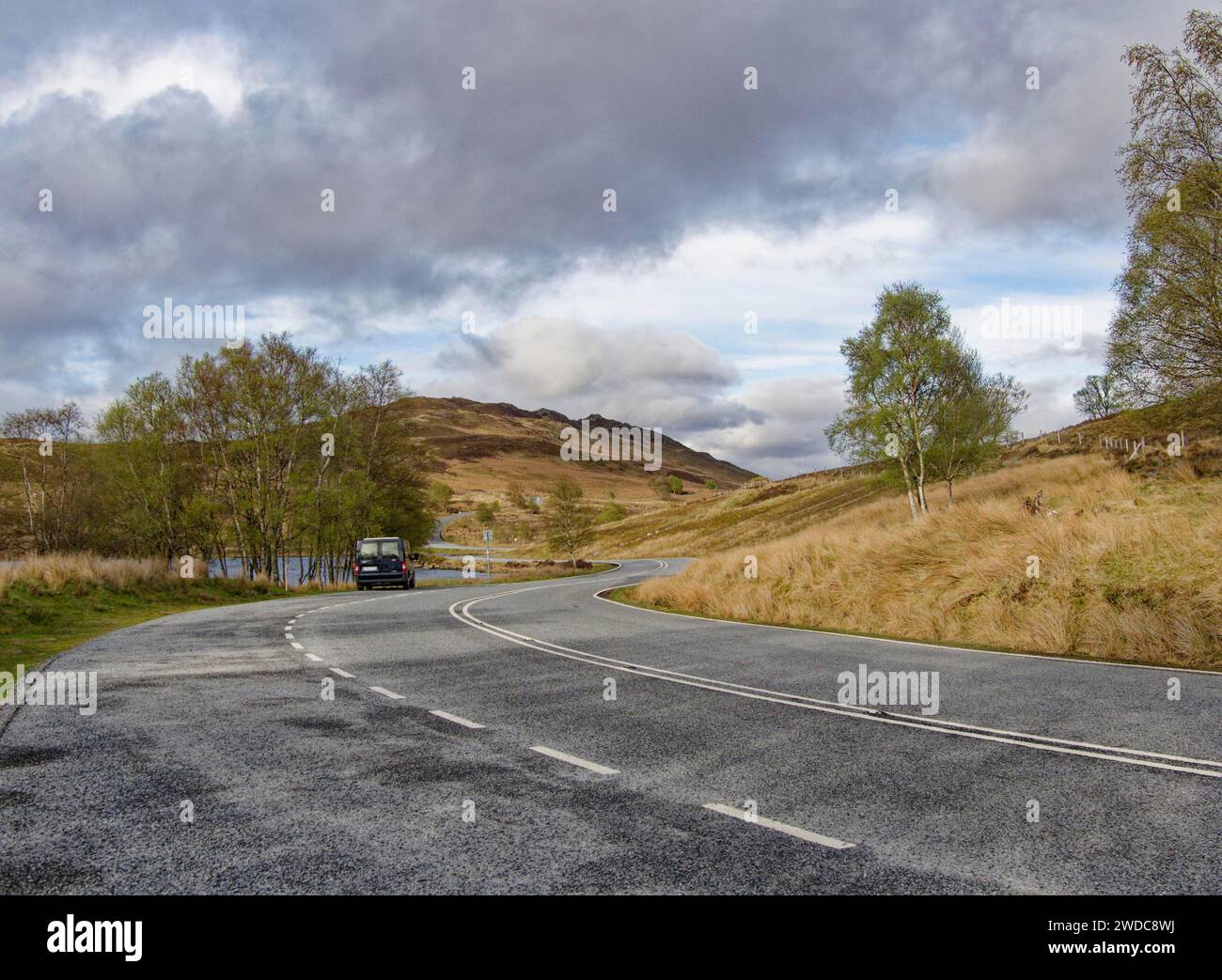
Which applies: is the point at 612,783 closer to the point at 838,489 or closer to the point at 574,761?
the point at 574,761

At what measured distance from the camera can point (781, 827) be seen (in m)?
4.56

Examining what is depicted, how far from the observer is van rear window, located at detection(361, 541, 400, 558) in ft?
116

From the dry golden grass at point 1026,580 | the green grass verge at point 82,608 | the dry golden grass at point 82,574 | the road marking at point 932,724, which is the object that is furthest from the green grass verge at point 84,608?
the dry golden grass at point 1026,580

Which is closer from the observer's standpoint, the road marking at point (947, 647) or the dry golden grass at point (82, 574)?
the road marking at point (947, 647)

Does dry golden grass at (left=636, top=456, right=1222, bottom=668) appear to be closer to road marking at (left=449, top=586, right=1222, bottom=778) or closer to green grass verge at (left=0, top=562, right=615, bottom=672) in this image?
road marking at (left=449, top=586, right=1222, bottom=778)

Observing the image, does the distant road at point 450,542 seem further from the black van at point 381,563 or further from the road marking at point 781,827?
the road marking at point 781,827

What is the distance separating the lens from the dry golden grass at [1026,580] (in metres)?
12.1

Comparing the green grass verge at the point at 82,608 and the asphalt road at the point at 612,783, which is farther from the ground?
the asphalt road at the point at 612,783

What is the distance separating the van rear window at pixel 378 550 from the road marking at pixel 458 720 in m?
28.7

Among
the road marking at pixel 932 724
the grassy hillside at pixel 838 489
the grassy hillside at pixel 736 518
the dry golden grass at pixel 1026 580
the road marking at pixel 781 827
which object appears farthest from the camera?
the grassy hillside at pixel 736 518

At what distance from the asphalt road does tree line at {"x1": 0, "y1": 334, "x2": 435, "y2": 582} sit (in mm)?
32564

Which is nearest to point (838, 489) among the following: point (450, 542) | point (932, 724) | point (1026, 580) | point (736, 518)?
point (736, 518)

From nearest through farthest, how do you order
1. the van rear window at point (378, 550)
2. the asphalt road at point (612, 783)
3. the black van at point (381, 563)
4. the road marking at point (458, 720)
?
the asphalt road at point (612, 783) → the road marking at point (458, 720) → the black van at point (381, 563) → the van rear window at point (378, 550)
